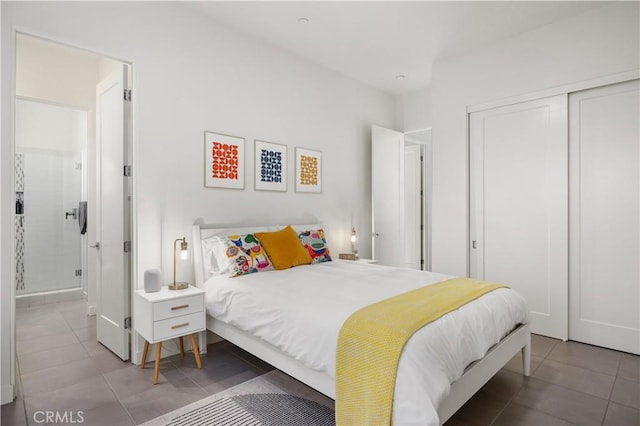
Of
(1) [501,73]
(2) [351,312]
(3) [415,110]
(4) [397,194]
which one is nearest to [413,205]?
(4) [397,194]

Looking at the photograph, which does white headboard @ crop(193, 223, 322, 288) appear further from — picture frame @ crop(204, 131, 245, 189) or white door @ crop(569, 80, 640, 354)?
white door @ crop(569, 80, 640, 354)

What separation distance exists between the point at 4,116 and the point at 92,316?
274cm

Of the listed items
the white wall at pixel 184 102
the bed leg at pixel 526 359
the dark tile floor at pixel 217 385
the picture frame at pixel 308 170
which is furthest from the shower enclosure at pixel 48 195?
the bed leg at pixel 526 359

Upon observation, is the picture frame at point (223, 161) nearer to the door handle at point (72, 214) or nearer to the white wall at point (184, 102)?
the white wall at point (184, 102)

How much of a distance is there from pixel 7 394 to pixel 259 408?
1.59 m

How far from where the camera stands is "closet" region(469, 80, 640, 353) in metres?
3.13

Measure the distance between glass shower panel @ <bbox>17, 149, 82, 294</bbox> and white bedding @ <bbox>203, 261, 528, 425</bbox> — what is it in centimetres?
337

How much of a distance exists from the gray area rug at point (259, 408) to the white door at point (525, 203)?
2.53m

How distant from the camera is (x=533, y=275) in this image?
12.0ft

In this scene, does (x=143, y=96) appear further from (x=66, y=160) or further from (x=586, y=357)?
(x=586, y=357)

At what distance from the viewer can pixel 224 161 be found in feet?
11.4

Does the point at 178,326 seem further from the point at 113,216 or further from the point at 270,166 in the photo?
the point at 270,166

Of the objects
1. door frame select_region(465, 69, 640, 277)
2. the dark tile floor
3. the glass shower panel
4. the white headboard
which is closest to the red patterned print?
the white headboard

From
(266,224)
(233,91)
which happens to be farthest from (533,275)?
(233,91)
